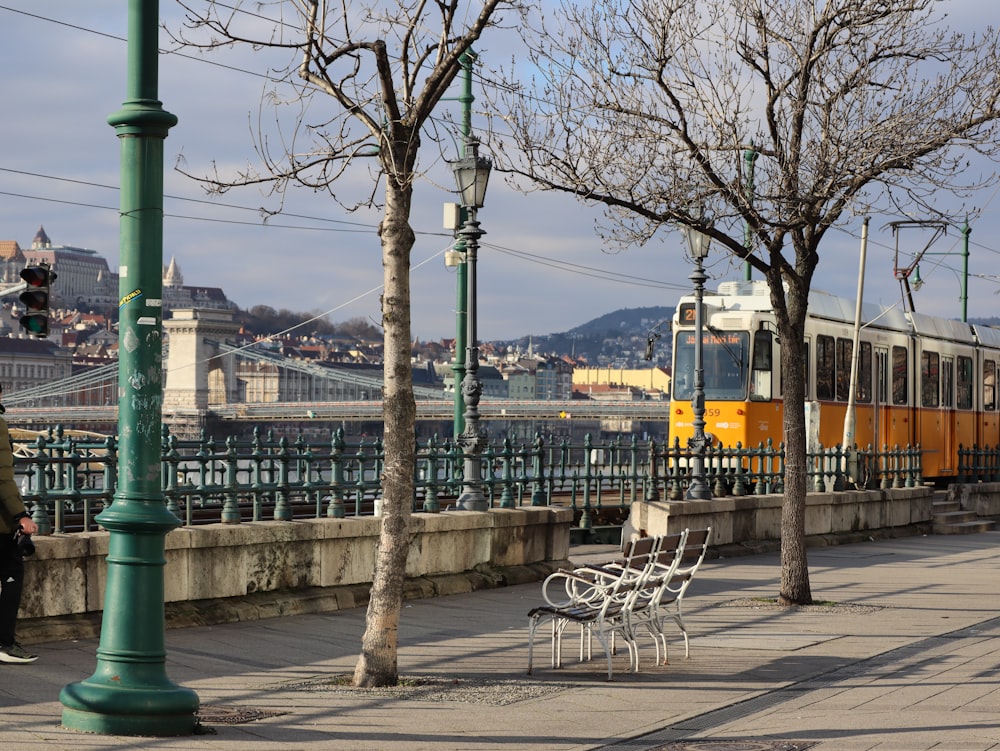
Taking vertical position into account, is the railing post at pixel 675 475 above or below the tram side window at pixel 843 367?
below

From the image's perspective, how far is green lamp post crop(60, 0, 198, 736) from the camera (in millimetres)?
7613

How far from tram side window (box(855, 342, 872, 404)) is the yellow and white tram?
2cm

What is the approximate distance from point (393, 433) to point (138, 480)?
199 cm

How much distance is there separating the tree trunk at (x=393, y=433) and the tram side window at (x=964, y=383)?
83.7 ft

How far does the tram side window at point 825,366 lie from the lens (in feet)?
88.6

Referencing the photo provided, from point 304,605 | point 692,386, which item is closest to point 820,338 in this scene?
point 692,386

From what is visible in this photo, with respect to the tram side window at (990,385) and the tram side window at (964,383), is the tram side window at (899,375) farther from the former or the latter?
the tram side window at (990,385)

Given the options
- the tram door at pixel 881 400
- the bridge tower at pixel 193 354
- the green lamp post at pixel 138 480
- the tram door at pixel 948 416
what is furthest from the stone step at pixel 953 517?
the bridge tower at pixel 193 354

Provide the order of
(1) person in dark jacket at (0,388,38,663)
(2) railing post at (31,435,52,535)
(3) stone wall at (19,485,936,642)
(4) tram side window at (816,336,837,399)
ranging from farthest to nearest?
1. (4) tram side window at (816,336,837,399)
2. (2) railing post at (31,435,52,535)
3. (3) stone wall at (19,485,936,642)
4. (1) person in dark jacket at (0,388,38,663)

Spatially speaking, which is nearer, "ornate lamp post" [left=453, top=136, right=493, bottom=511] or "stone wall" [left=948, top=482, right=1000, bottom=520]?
"ornate lamp post" [left=453, top=136, right=493, bottom=511]

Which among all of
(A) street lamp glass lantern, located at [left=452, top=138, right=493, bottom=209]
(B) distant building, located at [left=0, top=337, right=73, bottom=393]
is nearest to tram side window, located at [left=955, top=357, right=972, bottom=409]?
(A) street lamp glass lantern, located at [left=452, top=138, right=493, bottom=209]

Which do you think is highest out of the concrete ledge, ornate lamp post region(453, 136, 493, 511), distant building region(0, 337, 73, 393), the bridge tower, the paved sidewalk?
distant building region(0, 337, 73, 393)

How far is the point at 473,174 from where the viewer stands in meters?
15.4

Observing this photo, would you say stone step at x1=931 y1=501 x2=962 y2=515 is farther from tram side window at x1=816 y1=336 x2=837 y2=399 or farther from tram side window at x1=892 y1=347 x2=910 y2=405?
tram side window at x1=816 y1=336 x2=837 y2=399
